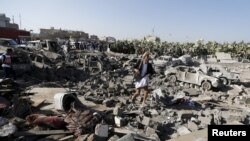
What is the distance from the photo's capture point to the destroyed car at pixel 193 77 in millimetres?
17578

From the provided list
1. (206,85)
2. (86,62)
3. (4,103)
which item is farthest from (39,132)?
(86,62)

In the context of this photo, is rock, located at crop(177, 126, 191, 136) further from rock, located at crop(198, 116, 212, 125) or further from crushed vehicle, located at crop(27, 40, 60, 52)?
crushed vehicle, located at crop(27, 40, 60, 52)

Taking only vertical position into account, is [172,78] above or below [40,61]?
below

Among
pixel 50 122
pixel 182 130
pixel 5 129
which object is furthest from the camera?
pixel 182 130

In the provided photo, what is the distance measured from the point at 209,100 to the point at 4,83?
818 centimetres

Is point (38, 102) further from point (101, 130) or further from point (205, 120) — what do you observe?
point (205, 120)

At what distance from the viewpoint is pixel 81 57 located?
25.3 metres

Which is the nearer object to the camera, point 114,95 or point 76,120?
point 76,120

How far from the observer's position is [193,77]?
1850 centimetres

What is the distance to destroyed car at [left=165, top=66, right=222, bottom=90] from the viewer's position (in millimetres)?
17578

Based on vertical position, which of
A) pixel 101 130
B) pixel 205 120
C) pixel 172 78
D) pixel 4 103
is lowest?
pixel 205 120

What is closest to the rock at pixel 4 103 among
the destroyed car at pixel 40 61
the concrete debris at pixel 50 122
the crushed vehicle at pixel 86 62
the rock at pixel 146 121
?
the concrete debris at pixel 50 122

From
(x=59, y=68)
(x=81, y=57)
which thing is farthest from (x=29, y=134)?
(x=81, y=57)

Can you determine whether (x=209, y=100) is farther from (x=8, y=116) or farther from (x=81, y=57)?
(x=81, y=57)
